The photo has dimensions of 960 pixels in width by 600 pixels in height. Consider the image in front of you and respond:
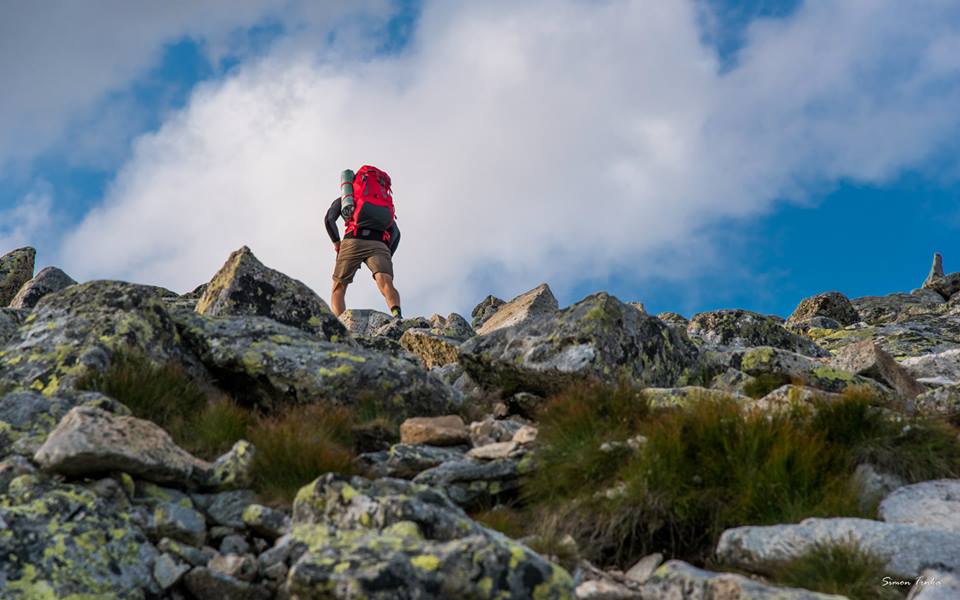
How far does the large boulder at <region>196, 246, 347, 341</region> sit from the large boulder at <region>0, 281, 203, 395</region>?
2.00 metres

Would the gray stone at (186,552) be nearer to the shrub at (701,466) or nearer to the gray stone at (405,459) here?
the gray stone at (405,459)

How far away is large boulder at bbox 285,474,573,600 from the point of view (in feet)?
16.9

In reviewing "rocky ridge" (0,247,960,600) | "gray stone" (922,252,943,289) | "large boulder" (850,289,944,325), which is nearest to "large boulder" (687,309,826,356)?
"rocky ridge" (0,247,960,600)

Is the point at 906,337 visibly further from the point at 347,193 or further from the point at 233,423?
the point at 233,423

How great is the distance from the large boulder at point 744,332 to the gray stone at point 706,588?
1303 centimetres

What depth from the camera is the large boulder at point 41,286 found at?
2892cm

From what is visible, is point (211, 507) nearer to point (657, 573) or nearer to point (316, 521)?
point (316, 521)

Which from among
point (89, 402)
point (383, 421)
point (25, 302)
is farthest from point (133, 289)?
point (25, 302)

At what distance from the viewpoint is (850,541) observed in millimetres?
6469

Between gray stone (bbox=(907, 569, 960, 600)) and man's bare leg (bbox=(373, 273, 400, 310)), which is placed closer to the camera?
gray stone (bbox=(907, 569, 960, 600))

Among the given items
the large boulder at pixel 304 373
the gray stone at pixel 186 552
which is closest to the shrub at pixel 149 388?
the large boulder at pixel 304 373

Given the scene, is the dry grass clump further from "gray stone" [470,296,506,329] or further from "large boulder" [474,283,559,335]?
"gray stone" [470,296,506,329]

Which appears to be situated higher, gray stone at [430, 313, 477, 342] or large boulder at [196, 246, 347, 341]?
gray stone at [430, 313, 477, 342]

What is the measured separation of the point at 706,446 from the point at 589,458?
1056 millimetres
